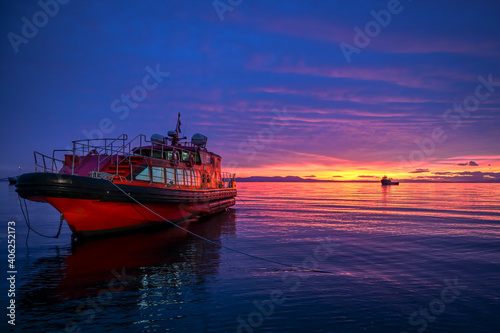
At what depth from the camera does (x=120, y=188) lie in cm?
1227

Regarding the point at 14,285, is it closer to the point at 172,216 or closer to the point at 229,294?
the point at 229,294

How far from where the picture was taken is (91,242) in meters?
12.4

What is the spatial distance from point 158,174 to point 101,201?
12.9 ft

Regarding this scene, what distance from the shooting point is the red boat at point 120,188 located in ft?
37.4

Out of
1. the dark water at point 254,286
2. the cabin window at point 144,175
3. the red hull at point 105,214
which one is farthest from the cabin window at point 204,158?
the dark water at point 254,286

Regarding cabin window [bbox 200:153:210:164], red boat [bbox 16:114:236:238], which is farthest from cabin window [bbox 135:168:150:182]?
cabin window [bbox 200:153:210:164]

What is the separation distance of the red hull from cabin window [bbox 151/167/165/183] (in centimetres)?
149

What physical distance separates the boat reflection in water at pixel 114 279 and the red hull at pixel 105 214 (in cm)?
70

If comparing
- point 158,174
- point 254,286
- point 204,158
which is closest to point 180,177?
point 158,174

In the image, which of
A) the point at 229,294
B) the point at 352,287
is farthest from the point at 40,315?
the point at 352,287

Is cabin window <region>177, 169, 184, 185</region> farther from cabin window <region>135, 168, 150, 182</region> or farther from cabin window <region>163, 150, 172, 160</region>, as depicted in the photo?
cabin window <region>135, 168, 150, 182</region>

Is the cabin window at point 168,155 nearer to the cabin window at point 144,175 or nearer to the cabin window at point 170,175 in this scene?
the cabin window at point 170,175

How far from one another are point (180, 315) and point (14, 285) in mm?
4593

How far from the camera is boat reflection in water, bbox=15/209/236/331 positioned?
235 inches
